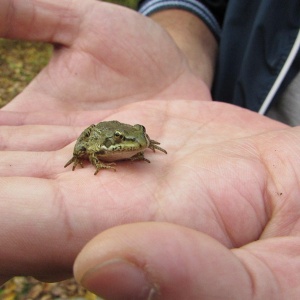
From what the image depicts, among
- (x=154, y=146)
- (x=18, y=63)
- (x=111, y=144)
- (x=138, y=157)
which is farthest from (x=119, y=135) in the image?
(x=18, y=63)

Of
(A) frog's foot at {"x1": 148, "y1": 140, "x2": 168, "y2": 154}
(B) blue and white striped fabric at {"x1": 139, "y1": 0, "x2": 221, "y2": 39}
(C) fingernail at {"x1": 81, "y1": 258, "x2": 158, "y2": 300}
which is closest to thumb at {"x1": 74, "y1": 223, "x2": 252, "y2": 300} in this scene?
(C) fingernail at {"x1": 81, "y1": 258, "x2": 158, "y2": 300}

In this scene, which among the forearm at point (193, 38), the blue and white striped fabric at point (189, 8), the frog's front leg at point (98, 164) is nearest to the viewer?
the frog's front leg at point (98, 164)

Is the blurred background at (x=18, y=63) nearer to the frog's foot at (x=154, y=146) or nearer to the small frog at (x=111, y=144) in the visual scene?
the small frog at (x=111, y=144)

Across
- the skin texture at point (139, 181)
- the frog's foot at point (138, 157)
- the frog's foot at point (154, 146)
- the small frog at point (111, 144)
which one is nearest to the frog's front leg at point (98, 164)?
the small frog at point (111, 144)

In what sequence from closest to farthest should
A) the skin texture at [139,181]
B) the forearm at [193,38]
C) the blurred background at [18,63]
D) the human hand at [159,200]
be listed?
the skin texture at [139,181], the human hand at [159,200], the forearm at [193,38], the blurred background at [18,63]

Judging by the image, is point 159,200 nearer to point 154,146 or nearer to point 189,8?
point 154,146

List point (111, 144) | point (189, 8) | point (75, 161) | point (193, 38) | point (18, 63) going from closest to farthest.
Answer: point (75, 161), point (111, 144), point (193, 38), point (189, 8), point (18, 63)
